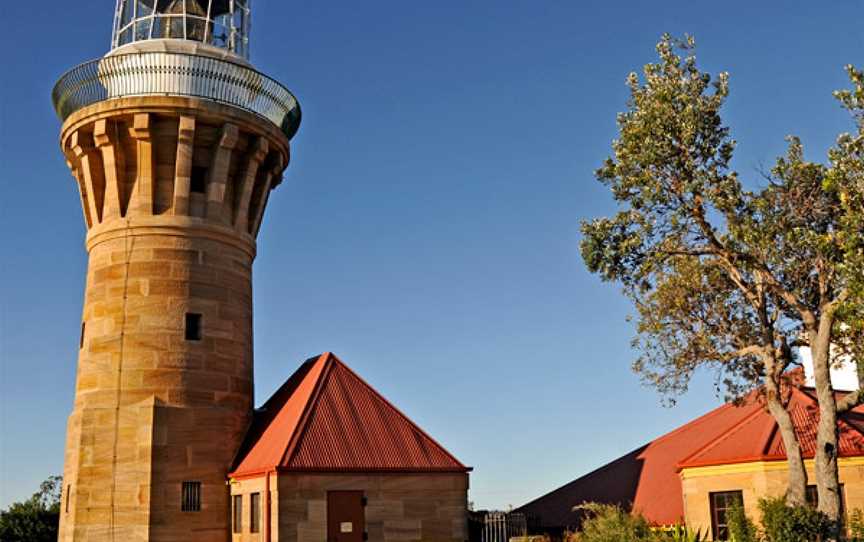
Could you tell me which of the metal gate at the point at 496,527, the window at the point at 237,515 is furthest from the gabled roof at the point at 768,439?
the window at the point at 237,515

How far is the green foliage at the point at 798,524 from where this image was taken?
21.7 metres

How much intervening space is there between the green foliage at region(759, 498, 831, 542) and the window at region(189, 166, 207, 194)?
19.8 meters

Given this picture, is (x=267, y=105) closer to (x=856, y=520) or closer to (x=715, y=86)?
(x=715, y=86)

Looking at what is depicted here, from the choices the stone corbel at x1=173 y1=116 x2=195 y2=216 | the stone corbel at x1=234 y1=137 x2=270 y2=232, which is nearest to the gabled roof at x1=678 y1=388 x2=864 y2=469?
the stone corbel at x1=234 y1=137 x2=270 y2=232

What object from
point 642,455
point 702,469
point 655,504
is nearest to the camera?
point 702,469

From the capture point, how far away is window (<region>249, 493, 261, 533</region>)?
2521 cm

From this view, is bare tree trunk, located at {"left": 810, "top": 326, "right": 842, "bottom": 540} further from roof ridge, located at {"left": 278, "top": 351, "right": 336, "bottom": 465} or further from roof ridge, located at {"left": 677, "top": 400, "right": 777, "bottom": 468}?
roof ridge, located at {"left": 278, "top": 351, "right": 336, "bottom": 465}

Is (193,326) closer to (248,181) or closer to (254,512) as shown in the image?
(248,181)

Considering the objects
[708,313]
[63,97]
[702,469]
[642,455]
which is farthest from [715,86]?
[63,97]

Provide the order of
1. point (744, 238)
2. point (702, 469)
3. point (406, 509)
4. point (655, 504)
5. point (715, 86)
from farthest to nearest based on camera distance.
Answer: point (655, 504), point (702, 469), point (406, 509), point (715, 86), point (744, 238)

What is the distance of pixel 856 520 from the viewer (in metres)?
25.9

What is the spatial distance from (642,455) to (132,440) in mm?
20980

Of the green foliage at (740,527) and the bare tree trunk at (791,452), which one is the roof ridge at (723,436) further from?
the bare tree trunk at (791,452)

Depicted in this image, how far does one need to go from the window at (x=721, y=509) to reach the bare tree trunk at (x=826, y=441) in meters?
6.00
